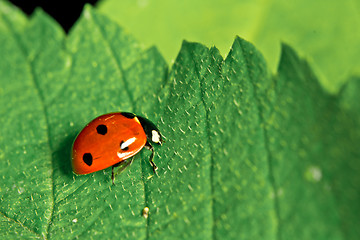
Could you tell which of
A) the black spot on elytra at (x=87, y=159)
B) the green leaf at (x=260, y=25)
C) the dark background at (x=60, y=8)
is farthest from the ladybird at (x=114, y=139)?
the dark background at (x=60, y=8)

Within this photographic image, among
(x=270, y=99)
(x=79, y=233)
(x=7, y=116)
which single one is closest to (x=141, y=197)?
(x=79, y=233)

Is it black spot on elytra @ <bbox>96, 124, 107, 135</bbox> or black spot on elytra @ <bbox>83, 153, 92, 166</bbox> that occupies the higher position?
black spot on elytra @ <bbox>96, 124, 107, 135</bbox>

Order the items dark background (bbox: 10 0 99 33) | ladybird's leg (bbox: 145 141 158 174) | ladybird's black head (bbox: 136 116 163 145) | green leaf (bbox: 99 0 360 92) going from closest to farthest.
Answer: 1. ladybird's leg (bbox: 145 141 158 174)
2. ladybird's black head (bbox: 136 116 163 145)
3. green leaf (bbox: 99 0 360 92)
4. dark background (bbox: 10 0 99 33)

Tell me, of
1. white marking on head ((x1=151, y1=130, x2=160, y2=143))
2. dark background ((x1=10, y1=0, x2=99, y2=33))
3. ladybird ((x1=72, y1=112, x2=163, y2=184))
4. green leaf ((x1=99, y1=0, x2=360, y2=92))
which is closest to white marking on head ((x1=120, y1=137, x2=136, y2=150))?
ladybird ((x1=72, y1=112, x2=163, y2=184))

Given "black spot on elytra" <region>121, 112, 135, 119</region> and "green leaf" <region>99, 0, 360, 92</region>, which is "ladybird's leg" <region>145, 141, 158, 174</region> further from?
"green leaf" <region>99, 0, 360, 92</region>

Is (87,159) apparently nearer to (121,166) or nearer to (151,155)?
(121,166)

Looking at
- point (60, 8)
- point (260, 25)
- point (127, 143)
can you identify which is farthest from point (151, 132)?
point (60, 8)

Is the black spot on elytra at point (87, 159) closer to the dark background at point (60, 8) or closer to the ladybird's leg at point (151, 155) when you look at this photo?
the ladybird's leg at point (151, 155)
